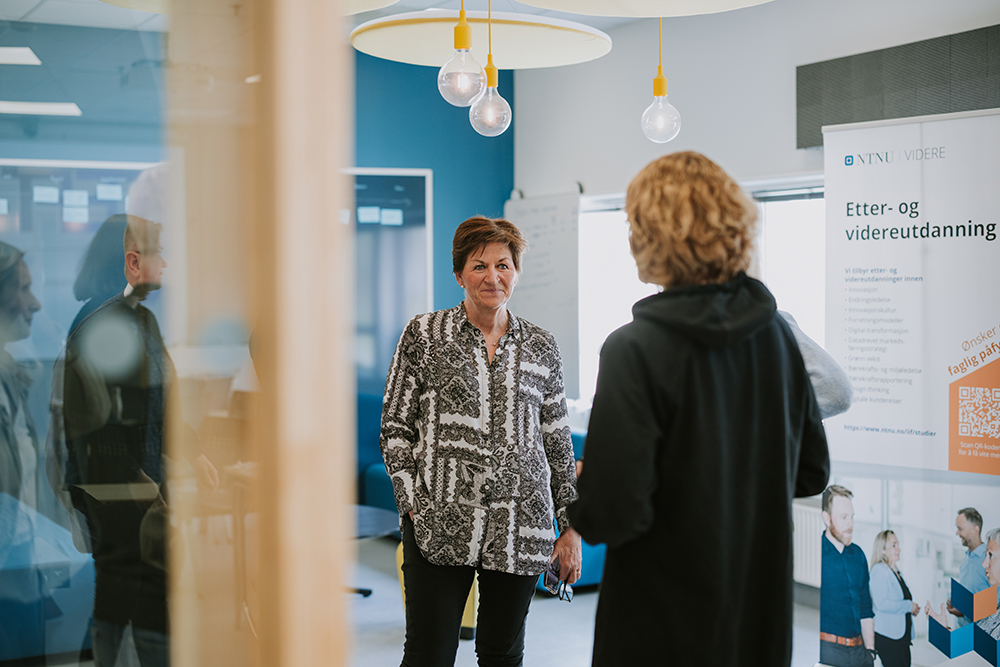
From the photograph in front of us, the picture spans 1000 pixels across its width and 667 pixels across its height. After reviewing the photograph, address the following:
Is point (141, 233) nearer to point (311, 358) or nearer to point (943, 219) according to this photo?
point (311, 358)

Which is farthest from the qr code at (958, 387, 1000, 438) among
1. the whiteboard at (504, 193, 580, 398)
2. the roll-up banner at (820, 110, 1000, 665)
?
the whiteboard at (504, 193, 580, 398)

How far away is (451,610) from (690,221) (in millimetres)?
1215

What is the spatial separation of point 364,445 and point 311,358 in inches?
209

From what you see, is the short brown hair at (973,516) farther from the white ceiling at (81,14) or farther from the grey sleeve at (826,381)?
the white ceiling at (81,14)

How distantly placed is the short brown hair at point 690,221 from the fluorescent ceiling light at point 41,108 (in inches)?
31.6

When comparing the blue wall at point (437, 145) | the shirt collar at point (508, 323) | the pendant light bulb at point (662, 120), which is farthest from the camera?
the blue wall at point (437, 145)

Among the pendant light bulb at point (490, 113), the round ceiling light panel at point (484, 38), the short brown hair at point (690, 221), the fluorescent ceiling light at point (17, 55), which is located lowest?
the short brown hair at point (690, 221)

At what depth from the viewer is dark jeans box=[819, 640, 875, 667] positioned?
340 cm

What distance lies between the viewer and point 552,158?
6121 mm

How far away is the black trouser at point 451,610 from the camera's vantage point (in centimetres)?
208

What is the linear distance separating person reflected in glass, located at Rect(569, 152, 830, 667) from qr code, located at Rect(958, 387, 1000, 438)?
217cm

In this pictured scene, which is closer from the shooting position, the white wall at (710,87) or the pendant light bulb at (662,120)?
Result: the pendant light bulb at (662,120)

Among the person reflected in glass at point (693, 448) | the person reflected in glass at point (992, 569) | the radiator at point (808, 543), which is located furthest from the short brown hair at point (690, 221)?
the radiator at point (808, 543)

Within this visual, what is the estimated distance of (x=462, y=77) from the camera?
220 cm
